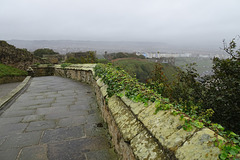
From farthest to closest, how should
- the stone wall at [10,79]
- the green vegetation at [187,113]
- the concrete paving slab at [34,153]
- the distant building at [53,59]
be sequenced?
the distant building at [53,59]
the stone wall at [10,79]
the concrete paving slab at [34,153]
the green vegetation at [187,113]

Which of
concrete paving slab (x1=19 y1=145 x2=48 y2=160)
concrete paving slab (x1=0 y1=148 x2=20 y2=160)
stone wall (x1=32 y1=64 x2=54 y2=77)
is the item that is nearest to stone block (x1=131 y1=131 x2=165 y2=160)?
concrete paving slab (x1=19 y1=145 x2=48 y2=160)

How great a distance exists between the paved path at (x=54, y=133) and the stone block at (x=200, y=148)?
150cm

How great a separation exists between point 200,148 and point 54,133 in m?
2.73

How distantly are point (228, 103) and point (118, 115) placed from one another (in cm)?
217

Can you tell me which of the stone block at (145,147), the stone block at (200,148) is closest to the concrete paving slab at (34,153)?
the stone block at (145,147)

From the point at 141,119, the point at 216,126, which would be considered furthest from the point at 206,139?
the point at 141,119

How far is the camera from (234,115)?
2850mm

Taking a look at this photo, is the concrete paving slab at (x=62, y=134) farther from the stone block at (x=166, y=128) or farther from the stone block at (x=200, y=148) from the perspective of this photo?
the stone block at (x=200, y=148)

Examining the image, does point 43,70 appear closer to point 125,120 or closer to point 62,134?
point 62,134

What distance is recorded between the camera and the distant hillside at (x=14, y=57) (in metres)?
18.0

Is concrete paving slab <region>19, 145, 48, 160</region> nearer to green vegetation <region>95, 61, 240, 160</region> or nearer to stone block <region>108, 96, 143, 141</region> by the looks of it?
stone block <region>108, 96, 143, 141</region>

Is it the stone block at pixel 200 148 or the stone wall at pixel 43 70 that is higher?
the stone block at pixel 200 148

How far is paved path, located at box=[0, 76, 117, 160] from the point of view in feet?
8.09

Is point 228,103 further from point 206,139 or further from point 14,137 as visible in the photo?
point 14,137
